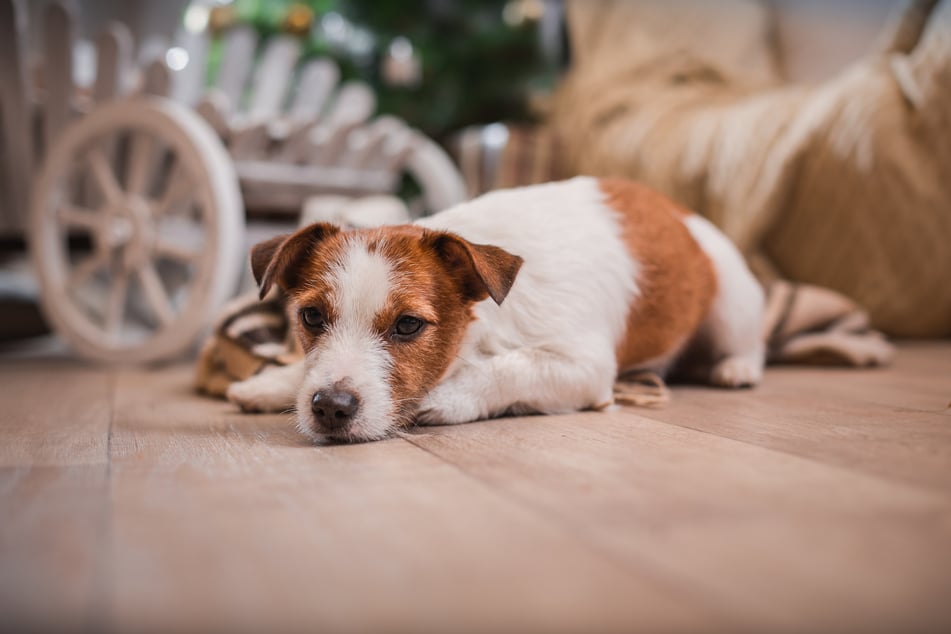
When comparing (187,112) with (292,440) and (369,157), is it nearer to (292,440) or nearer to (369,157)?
→ (369,157)

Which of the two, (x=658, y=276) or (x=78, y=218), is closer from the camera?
(x=658, y=276)

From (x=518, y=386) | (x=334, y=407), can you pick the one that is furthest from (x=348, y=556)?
(x=518, y=386)

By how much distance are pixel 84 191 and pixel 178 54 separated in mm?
744

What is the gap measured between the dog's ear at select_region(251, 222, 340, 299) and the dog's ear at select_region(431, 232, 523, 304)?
0.26 m

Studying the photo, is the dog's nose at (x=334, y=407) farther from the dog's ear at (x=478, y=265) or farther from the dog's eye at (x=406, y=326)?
the dog's ear at (x=478, y=265)

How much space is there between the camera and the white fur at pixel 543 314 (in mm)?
1816

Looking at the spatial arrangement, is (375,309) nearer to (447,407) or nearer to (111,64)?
(447,407)

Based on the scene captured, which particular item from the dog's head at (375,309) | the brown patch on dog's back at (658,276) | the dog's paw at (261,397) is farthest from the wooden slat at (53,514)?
the brown patch on dog's back at (658,276)

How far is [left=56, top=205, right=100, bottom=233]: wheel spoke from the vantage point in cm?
311

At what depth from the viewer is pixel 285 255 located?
1.73m

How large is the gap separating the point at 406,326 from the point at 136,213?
1.85m

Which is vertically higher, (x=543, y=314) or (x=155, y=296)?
(x=543, y=314)

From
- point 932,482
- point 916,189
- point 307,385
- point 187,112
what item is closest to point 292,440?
point 307,385

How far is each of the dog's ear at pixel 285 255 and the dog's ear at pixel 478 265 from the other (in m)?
0.26
